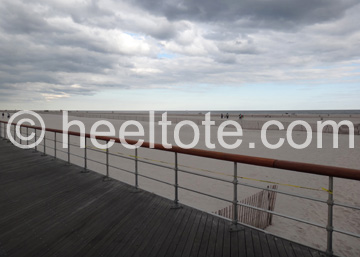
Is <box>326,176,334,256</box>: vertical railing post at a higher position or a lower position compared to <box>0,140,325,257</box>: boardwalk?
higher

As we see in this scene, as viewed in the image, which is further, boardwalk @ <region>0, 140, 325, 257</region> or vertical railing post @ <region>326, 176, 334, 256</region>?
boardwalk @ <region>0, 140, 325, 257</region>

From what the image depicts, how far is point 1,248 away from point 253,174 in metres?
10.3

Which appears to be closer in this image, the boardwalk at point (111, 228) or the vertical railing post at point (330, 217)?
the vertical railing post at point (330, 217)

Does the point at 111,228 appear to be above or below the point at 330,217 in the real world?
below

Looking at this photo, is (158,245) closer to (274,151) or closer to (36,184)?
(36,184)

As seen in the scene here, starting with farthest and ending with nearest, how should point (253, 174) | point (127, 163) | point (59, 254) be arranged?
point (127, 163) < point (253, 174) < point (59, 254)

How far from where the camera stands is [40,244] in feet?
10.4

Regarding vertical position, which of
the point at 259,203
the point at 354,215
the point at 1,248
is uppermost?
the point at 1,248

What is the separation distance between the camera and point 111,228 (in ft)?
11.5

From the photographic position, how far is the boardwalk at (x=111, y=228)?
299 centimetres

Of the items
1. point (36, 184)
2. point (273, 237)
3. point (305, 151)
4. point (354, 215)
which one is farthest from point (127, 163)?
point (305, 151)

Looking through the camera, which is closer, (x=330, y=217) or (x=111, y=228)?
(x=330, y=217)

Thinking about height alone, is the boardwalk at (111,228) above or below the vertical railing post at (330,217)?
below

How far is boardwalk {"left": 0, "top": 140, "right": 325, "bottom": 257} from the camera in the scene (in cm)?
299
